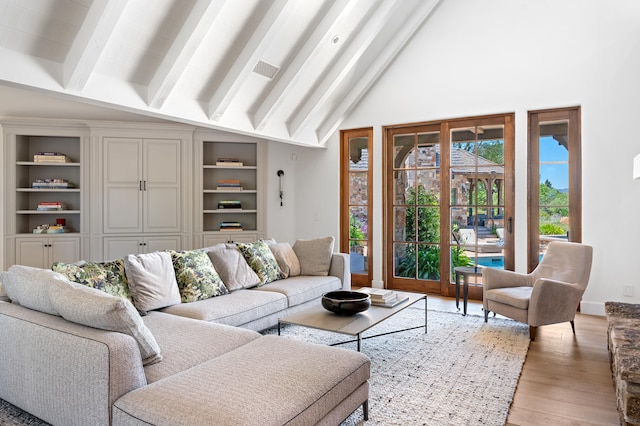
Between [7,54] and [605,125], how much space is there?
5197mm

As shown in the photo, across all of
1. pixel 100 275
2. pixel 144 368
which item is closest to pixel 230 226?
pixel 100 275

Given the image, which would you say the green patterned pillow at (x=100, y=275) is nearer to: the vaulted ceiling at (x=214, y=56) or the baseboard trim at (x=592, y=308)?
the vaulted ceiling at (x=214, y=56)

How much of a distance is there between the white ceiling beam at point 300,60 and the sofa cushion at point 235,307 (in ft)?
7.16

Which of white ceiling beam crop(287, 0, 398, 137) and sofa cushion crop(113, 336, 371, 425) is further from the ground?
white ceiling beam crop(287, 0, 398, 137)

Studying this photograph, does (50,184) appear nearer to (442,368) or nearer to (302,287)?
(302,287)

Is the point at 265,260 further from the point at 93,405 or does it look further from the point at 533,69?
the point at 533,69

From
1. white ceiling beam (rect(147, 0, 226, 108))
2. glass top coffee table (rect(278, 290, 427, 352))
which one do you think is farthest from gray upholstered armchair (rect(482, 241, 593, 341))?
white ceiling beam (rect(147, 0, 226, 108))

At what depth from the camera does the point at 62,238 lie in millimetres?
5586

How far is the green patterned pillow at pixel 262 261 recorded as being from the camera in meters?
4.05

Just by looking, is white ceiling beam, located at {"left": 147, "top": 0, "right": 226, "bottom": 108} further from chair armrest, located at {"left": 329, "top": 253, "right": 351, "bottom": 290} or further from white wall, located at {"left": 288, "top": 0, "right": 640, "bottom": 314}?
white wall, located at {"left": 288, "top": 0, "right": 640, "bottom": 314}

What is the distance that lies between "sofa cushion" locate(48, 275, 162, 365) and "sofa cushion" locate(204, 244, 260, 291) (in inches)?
65.5

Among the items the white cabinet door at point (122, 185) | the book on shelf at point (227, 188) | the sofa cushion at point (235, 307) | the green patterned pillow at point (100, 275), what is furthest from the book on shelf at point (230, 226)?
the green patterned pillow at point (100, 275)

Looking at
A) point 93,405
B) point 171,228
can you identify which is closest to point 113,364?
point 93,405

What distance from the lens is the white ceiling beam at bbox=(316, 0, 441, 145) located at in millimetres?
5098
